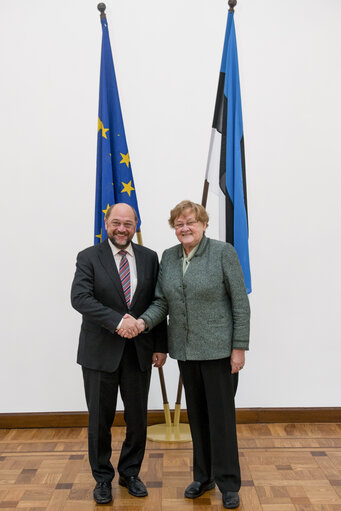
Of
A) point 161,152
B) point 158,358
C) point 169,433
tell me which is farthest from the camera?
point 161,152

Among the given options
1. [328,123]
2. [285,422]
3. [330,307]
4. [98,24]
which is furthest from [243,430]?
[98,24]

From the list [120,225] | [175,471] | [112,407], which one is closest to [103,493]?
[112,407]

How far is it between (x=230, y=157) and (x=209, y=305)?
110 cm

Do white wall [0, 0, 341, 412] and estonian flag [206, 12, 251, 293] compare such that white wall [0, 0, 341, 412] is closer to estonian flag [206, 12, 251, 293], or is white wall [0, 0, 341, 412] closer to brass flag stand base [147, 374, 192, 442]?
brass flag stand base [147, 374, 192, 442]

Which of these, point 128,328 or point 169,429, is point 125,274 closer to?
point 128,328

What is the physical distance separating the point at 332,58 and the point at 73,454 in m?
2.99

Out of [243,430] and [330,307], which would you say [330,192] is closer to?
[330,307]

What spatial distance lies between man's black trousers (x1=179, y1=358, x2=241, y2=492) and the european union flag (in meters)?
1.09

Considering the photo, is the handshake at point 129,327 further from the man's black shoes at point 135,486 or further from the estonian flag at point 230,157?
the estonian flag at point 230,157

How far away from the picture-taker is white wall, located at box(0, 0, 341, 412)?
3785 mm

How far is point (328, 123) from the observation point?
3.84 metres

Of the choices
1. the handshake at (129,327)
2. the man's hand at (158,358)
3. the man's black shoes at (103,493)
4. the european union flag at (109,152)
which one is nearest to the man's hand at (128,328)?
the handshake at (129,327)

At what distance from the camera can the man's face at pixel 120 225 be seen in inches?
104

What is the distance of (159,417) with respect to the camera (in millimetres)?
3873
